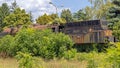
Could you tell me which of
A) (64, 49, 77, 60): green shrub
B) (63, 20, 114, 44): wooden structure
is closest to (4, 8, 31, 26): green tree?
(63, 20, 114, 44): wooden structure

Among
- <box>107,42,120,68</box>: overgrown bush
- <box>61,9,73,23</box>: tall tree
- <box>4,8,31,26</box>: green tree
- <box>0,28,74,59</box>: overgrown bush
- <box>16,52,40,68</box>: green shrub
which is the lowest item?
<box>61,9,73,23</box>: tall tree

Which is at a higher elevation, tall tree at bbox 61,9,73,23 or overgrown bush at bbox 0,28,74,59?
overgrown bush at bbox 0,28,74,59

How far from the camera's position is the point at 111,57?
25.9ft

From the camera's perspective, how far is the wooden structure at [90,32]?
39459 millimetres

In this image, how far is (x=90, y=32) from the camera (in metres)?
40.6

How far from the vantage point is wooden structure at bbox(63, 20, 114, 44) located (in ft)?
129

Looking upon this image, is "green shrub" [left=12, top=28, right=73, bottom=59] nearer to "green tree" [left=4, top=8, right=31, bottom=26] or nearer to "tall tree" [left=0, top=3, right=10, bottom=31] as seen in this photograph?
"green tree" [left=4, top=8, right=31, bottom=26]

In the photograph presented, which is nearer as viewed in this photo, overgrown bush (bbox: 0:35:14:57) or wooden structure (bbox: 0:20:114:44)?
overgrown bush (bbox: 0:35:14:57)

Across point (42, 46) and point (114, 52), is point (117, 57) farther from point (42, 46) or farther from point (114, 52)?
point (42, 46)

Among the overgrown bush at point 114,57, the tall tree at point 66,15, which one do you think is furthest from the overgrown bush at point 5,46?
the tall tree at point 66,15

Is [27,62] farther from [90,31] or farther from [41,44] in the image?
[90,31]

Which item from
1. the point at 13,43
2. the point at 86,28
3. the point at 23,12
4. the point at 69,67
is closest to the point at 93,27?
the point at 86,28

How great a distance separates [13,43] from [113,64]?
2257cm

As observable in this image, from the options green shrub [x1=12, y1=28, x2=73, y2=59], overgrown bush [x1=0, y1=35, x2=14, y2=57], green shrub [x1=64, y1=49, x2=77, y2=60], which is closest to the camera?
green shrub [x1=64, y1=49, x2=77, y2=60]
